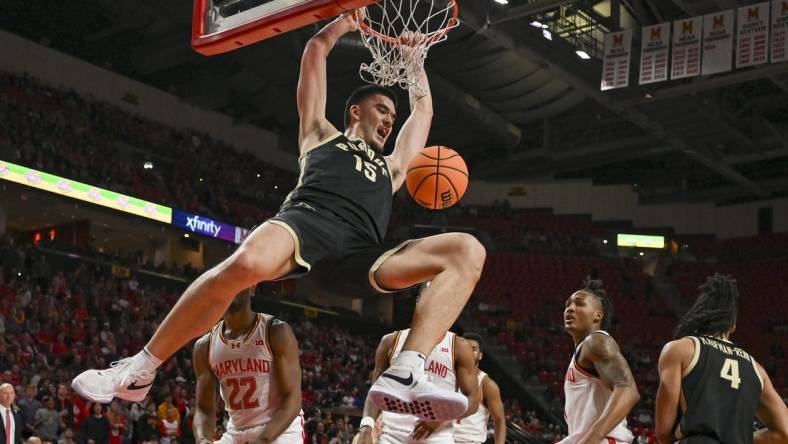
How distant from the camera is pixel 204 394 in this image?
6344 millimetres

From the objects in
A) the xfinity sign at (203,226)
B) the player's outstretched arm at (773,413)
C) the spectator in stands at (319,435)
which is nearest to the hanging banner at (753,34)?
the spectator in stands at (319,435)

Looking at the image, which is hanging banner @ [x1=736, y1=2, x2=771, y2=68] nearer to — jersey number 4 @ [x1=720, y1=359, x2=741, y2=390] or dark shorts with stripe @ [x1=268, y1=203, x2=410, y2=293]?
jersey number 4 @ [x1=720, y1=359, x2=741, y2=390]

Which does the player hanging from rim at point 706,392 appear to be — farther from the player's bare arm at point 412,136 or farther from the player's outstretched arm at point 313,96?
the player's outstretched arm at point 313,96

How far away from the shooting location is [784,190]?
33.9m

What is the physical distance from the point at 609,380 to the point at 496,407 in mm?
3065

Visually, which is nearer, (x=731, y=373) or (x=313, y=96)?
(x=731, y=373)

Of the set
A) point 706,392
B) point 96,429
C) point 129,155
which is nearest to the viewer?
point 706,392

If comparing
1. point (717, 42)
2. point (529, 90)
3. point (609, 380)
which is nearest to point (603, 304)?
point (609, 380)

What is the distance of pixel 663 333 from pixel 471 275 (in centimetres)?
2732

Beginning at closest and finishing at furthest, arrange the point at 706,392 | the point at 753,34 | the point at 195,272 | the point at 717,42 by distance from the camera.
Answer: the point at 706,392 → the point at 753,34 → the point at 717,42 → the point at 195,272

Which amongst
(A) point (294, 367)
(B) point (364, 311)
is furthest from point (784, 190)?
(A) point (294, 367)

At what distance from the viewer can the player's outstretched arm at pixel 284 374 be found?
231 inches

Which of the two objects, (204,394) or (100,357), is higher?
(100,357)

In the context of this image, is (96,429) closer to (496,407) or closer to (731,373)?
(496,407)
